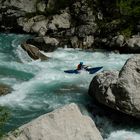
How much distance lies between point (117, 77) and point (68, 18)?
50.5 ft

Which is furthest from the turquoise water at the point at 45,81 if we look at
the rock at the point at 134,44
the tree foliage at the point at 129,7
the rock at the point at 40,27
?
the tree foliage at the point at 129,7

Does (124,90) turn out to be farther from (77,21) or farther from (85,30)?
(77,21)

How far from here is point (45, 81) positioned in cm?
1894

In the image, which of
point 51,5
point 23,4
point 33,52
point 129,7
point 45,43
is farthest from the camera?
point 23,4

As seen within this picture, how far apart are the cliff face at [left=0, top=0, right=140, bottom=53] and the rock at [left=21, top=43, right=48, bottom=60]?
1.67 m

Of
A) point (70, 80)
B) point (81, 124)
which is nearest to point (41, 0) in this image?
point (70, 80)

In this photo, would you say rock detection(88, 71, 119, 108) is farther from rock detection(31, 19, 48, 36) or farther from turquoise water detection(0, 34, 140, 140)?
rock detection(31, 19, 48, 36)

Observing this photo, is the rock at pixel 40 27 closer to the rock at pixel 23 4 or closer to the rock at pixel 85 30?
the rock at pixel 23 4

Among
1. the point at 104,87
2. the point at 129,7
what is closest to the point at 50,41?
the point at 129,7

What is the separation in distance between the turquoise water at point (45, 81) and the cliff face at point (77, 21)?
1.30 metres

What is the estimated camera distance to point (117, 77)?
554 inches

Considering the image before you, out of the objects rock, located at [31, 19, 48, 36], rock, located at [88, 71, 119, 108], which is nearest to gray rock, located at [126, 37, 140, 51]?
rock, located at [31, 19, 48, 36]

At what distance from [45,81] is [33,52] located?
4.67 m

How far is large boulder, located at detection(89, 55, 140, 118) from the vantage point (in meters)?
13.2
